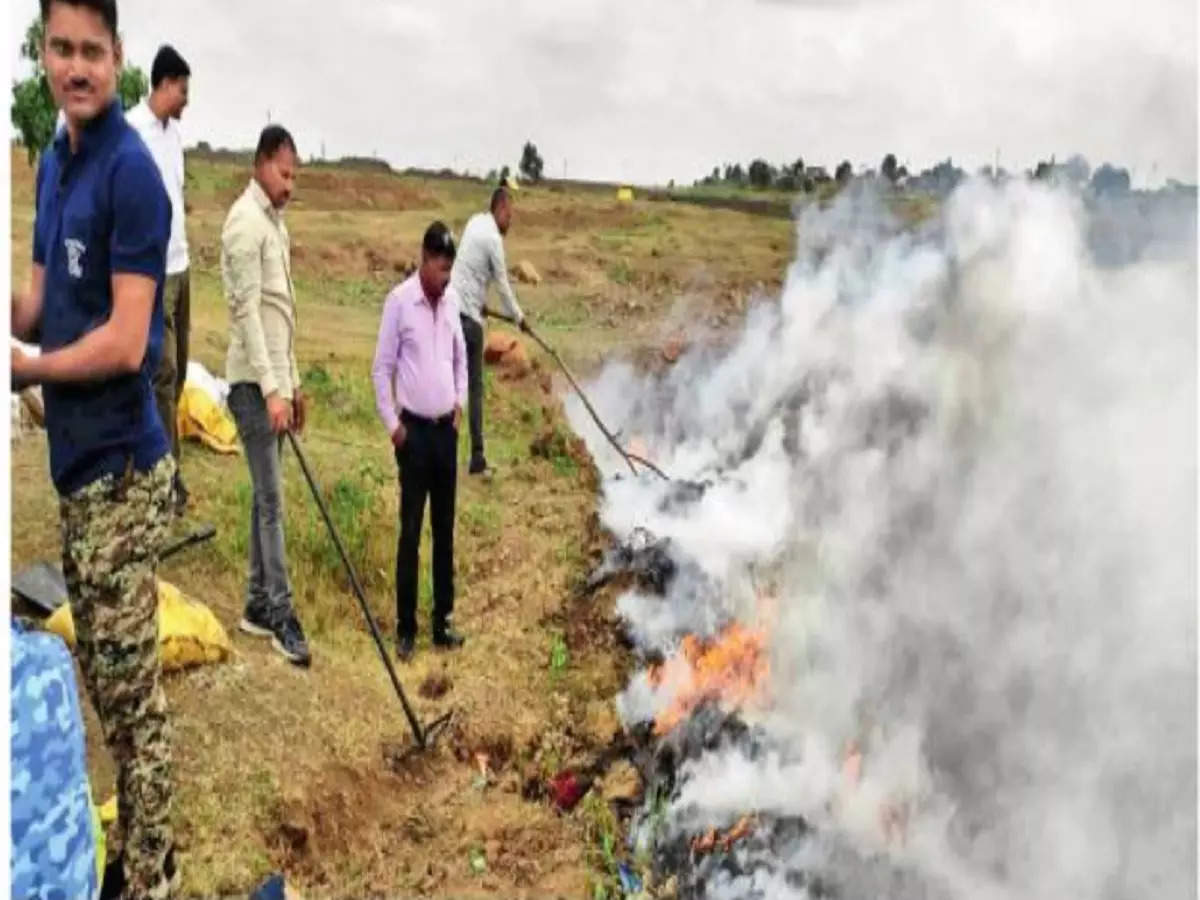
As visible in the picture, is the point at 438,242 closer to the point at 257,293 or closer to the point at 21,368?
the point at 257,293

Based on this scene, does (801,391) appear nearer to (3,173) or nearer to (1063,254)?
(1063,254)

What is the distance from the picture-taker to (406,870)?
13.6 feet

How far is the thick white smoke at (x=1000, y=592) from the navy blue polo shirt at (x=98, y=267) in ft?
7.59

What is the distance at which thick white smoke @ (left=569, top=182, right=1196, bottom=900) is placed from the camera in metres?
3.85

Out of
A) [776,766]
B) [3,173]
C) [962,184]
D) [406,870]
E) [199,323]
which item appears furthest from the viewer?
[199,323]

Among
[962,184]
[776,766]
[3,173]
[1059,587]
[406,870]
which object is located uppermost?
[962,184]

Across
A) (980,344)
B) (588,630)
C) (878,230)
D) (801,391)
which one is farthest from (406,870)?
(878,230)

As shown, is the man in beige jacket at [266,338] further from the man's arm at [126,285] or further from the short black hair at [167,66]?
the man's arm at [126,285]

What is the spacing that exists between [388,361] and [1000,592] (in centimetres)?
270

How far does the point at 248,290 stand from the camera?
4.73 m

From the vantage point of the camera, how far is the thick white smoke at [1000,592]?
385cm

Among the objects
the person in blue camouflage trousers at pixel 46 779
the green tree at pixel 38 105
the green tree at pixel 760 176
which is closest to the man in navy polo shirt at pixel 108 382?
the person in blue camouflage trousers at pixel 46 779

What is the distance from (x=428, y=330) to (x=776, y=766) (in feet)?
7.78

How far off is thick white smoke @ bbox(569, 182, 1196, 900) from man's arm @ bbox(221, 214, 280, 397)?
203 centimetres
